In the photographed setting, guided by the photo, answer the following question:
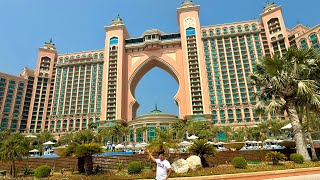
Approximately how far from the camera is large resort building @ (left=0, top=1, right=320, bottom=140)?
91312mm

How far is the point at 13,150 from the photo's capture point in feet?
70.9

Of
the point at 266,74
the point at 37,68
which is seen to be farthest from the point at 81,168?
the point at 37,68

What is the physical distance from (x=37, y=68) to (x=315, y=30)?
13139cm

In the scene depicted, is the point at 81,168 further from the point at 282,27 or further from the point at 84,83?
the point at 282,27

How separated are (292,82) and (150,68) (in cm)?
9276

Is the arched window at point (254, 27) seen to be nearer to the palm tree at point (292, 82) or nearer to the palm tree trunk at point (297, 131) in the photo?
the palm tree at point (292, 82)

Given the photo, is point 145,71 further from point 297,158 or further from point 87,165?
point 297,158

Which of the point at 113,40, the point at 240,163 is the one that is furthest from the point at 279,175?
the point at 113,40

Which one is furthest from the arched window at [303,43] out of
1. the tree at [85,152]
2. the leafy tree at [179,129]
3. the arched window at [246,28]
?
the tree at [85,152]

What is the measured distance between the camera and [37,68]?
116250mm

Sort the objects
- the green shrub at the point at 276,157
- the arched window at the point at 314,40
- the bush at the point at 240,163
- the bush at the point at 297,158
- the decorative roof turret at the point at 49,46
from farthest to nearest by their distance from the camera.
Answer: the decorative roof turret at the point at 49,46, the arched window at the point at 314,40, the bush at the point at 297,158, the green shrub at the point at 276,157, the bush at the point at 240,163

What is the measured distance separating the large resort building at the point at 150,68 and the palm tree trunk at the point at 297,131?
2432 inches

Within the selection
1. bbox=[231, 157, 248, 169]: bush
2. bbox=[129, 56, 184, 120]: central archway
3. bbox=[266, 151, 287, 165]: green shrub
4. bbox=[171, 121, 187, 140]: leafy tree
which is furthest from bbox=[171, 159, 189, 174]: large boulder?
bbox=[129, 56, 184, 120]: central archway

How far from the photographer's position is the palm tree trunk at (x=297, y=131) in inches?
813
